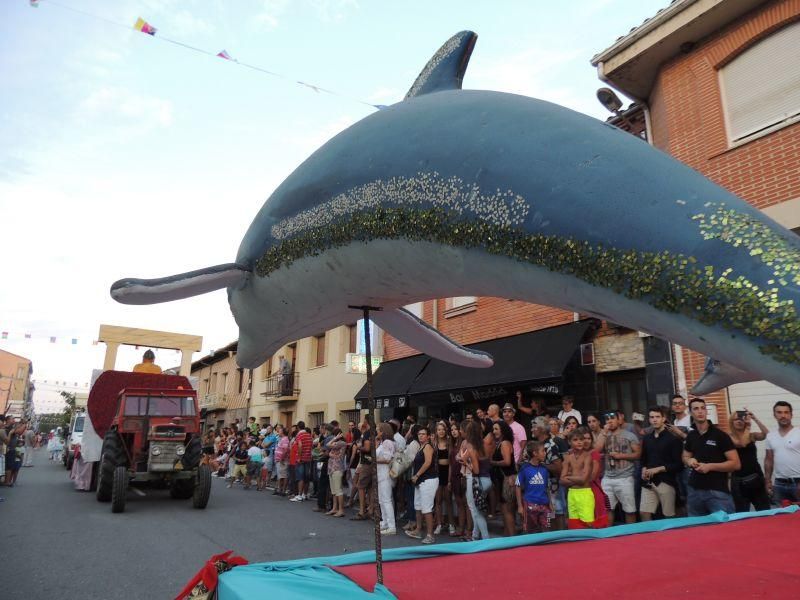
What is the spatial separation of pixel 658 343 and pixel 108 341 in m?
10.8

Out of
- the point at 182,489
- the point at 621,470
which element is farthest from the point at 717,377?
the point at 182,489

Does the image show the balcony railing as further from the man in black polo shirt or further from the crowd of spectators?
A: the man in black polo shirt

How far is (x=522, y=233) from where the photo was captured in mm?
931

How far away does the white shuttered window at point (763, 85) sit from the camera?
656 cm

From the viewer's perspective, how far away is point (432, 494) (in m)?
6.64

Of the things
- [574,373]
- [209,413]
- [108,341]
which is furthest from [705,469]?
[209,413]

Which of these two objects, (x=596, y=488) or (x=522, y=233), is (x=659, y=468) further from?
(x=522, y=233)

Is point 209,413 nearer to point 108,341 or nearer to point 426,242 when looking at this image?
point 108,341

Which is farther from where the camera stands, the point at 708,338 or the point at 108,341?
the point at 108,341

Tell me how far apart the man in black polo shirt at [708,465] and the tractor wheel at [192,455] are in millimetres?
7438

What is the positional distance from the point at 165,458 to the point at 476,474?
18.1 feet

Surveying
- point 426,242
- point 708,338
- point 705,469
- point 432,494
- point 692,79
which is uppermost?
point 692,79

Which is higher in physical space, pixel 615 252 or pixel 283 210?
pixel 283 210

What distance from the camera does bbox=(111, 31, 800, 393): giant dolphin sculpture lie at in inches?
30.2
